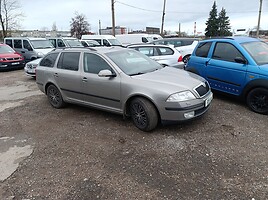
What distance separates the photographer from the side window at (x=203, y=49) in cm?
577

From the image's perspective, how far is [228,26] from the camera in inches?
1912

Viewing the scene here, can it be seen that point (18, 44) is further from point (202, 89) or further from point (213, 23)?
point (213, 23)

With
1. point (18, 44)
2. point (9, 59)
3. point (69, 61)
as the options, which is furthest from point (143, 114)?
point (18, 44)

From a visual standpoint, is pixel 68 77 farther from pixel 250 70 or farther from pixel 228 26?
pixel 228 26

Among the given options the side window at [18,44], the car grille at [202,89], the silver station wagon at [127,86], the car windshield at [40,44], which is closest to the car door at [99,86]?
the silver station wagon at [127,86]

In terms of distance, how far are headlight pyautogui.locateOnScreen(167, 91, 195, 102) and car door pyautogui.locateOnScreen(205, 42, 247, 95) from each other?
183 cm

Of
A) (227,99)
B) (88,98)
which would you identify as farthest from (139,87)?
(227,99)

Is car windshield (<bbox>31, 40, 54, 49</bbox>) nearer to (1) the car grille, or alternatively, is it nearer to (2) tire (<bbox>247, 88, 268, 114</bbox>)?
(1) the car grille

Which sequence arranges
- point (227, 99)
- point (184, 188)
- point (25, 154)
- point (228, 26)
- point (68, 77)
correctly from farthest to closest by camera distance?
point (228, 26) < point (227, 99) < point (68, 77) < point (25, 154) < point (184, 188)

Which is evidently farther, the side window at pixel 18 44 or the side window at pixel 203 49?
the side window at pixel 18 44

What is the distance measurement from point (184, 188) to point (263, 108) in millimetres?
3070

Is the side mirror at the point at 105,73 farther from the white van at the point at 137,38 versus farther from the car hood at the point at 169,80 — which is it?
the white van at the point at 137,38

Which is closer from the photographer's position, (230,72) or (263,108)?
(263,108)

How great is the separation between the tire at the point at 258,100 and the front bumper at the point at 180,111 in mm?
1604
